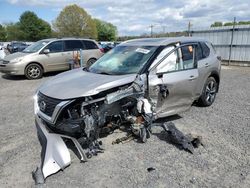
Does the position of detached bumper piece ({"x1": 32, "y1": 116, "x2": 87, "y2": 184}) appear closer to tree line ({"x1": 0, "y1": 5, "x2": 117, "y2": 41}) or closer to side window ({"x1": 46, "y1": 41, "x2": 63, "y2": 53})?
side window ({"x1": 46, "y1": 41, "x2": 63, "y2": 53})

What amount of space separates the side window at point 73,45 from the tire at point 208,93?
7.16 m

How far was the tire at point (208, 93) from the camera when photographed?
555 centimetres

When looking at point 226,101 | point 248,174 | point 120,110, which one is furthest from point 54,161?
point 226,101

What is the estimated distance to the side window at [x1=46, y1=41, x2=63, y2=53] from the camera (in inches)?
408

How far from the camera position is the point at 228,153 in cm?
361

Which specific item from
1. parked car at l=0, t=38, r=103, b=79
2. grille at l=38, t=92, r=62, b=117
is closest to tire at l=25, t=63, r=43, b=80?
parked car at l=0, t=38, r=103, b=79

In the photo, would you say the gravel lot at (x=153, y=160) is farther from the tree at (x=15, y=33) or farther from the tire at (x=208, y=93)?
the tree at (x=15, y=33)

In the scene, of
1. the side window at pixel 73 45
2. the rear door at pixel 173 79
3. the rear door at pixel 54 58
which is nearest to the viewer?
the rear door at pixel 173 79

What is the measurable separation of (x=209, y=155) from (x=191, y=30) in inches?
576

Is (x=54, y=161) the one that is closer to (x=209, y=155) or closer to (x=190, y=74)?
(x=209, y=155)

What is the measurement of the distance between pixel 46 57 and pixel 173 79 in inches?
287

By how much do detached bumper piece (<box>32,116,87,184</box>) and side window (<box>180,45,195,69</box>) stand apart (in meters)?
2.70

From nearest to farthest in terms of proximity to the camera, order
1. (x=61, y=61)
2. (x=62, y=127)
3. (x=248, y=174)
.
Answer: (x=248, y=174), (x=62, y=127), (x=61, y=61)

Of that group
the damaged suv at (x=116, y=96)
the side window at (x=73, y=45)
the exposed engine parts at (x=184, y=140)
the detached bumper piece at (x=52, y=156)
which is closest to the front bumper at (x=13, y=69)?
the side window at (x=73, y=45)
